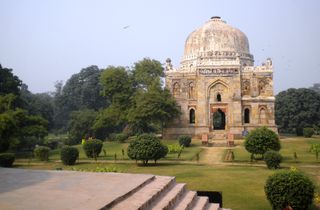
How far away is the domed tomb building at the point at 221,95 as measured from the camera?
116 ft

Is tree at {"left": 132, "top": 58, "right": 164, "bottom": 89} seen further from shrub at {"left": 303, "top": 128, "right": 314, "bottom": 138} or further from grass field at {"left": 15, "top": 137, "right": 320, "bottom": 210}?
shrub at {"left": 303, "top": 128, "right": 314, "bottom": 138}

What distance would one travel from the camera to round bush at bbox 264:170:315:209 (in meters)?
11.3

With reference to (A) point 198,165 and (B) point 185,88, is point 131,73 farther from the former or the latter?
(A) point 198,165

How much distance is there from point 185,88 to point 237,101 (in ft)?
15.4

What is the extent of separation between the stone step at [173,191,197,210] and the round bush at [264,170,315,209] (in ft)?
7.81

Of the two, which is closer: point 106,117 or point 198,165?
point 198,165

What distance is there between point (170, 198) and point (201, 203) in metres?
1.33

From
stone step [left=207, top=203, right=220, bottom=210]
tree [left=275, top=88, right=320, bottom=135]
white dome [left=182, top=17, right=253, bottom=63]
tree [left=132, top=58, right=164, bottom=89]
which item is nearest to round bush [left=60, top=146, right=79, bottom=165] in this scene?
stone step [left=207, top=203, right=220, bottom=210]

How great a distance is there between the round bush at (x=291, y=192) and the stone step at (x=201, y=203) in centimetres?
201

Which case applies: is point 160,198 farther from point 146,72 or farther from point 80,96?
point 80,96

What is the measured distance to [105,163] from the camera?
904 inches

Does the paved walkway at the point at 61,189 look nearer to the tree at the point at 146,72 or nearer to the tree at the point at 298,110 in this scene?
the tree at the point at 146,72

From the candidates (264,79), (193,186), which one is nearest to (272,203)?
(193,186)

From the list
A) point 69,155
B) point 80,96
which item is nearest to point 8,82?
point 69,155
